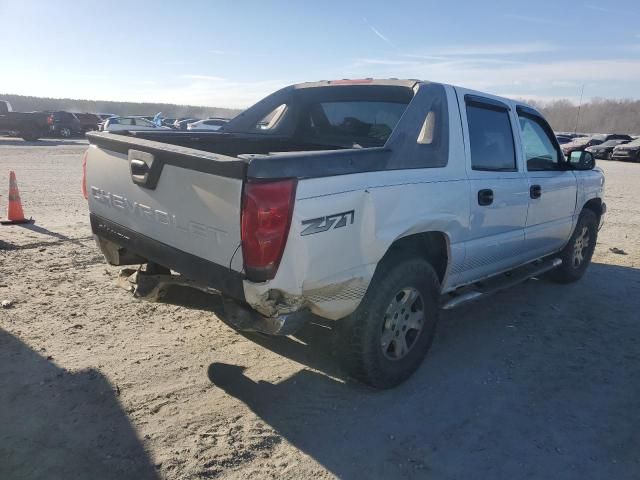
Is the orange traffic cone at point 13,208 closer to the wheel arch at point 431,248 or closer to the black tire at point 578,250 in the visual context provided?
the wheel arch at point 431,248

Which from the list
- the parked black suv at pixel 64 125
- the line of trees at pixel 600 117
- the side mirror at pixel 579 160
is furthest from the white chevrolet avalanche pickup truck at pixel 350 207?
the line of trees at pixel 600 117

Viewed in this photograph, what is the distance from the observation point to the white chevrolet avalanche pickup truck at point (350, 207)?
8.80 ft

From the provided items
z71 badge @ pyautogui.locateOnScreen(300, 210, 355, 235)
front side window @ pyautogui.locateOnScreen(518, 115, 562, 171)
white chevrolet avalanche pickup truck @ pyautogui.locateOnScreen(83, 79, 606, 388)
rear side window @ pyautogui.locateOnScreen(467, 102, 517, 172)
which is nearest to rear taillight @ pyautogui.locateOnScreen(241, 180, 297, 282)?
white chevrolet avalanche pickup truck @ pyautogui.locateOnScreen(83, 79, 606, 388)

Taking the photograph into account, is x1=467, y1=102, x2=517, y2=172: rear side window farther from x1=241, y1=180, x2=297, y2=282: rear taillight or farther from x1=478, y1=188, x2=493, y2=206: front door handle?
x1=241, y1=180, x2=297, y2=282: rear taillight

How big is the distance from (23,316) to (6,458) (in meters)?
1.95

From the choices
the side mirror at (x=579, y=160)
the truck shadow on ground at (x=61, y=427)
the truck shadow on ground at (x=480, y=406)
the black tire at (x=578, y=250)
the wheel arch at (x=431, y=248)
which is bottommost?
the truck shadow on ground at (x=480, y=406)

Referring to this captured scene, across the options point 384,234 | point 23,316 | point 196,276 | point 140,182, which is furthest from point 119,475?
point 23,316

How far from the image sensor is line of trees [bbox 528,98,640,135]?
95.8m

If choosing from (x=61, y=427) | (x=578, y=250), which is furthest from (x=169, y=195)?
(x=578, y=250)

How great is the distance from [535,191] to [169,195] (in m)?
3.28

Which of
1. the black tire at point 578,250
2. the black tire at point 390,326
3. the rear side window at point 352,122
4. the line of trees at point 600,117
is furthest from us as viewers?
the line of trees at point 600,117

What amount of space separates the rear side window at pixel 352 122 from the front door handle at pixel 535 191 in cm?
145

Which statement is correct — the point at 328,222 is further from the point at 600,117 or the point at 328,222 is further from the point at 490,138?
the point at 600,117

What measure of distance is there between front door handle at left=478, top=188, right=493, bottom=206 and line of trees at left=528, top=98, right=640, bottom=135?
313 ft
